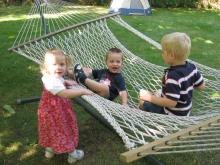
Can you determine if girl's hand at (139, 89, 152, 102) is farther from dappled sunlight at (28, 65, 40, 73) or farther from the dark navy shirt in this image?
dappled sunlight at (28, 65, 40, 73)

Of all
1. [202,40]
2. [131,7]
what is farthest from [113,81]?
[131,7]

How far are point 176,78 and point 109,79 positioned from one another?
86cm

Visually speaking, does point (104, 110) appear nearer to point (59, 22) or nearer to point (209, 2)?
point (59, 22)

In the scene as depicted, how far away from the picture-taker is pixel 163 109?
3131 millimetres

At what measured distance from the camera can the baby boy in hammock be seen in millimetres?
3455

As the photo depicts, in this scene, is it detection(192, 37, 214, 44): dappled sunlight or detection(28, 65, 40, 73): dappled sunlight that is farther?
detection(192, 37, 214, 44): dappled sunlight

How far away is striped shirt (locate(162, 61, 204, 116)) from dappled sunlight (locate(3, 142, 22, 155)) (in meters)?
1.26

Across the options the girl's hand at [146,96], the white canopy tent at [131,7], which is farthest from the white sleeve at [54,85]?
the white canopy tent at [131,7]

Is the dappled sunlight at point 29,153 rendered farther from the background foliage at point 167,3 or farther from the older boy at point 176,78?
the background foliage at point 167,3

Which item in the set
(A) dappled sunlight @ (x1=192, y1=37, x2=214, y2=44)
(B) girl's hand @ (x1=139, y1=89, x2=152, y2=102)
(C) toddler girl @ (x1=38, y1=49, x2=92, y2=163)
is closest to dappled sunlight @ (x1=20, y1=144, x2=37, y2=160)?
(C) toddler girl @ (x1=38, y1=49, x2=92, y2=163)

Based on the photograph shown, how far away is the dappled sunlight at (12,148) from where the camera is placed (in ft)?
11.3

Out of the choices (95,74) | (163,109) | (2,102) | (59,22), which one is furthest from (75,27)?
(59,22)

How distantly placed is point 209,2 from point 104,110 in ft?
27.9

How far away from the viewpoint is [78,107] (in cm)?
428
